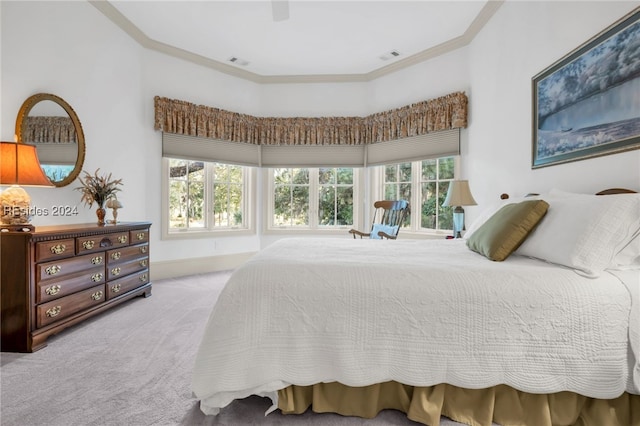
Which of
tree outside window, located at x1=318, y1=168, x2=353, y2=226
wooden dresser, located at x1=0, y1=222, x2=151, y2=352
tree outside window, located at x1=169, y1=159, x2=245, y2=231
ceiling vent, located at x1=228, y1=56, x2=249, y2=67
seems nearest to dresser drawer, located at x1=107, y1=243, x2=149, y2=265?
wooden dresser, located at x1=0, y1=222, x2=151, y2=352

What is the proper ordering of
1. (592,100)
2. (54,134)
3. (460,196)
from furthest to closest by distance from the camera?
(460,196) < (54,134) < (592,100)

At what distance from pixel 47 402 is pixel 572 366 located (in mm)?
2380

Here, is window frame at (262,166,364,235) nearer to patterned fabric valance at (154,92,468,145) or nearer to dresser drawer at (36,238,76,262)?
patterned fabric valance at (154,92,468,145)

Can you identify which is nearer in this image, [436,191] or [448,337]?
[448,337]

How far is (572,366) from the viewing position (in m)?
1.28

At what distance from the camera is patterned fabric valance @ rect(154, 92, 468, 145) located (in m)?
3.85

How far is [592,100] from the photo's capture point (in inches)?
78.6

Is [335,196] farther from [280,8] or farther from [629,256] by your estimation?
[629,256]

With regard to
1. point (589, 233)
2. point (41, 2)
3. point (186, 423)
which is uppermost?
point (41, 2)

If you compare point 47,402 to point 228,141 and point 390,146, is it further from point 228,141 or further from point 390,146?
point 390,146

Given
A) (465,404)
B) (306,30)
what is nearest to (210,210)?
(306,30)

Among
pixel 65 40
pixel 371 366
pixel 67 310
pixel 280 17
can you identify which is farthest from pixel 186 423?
pixel 65 40

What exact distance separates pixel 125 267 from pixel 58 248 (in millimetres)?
784

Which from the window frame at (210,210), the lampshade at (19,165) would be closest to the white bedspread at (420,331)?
the lampshade at (19,165)
